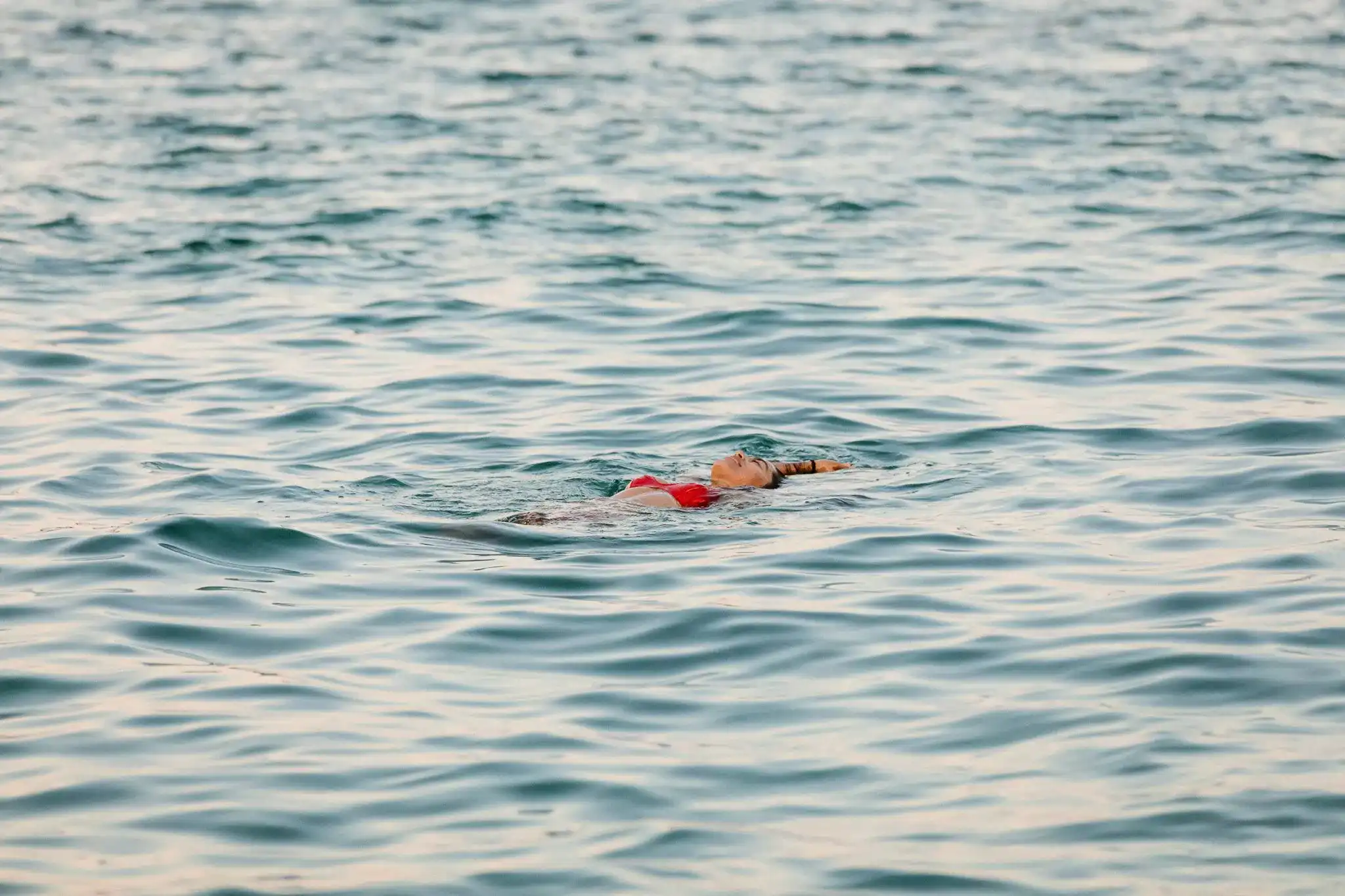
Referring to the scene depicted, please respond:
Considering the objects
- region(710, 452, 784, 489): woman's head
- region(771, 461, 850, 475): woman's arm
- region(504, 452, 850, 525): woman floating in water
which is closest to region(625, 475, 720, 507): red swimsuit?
region(504, 452, 850, 525): woman floating in water

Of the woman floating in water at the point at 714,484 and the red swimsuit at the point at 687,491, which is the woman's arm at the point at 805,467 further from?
the red swimsuit at the point at 687,491

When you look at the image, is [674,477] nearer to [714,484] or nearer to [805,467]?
[714,484]

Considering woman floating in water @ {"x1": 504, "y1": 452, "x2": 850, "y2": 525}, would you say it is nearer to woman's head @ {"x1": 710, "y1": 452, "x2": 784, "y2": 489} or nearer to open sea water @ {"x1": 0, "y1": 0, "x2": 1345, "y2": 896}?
woman's head @ {"x1": 710, "y1": 452, "x2": 784, "y2": 489}

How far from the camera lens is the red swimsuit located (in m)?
10.5

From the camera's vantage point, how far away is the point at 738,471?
10727 millimetres

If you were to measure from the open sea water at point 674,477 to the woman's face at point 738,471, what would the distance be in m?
0.32

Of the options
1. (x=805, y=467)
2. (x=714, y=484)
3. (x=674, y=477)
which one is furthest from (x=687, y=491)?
(x=805, y=467)

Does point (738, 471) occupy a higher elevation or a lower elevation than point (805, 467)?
higher

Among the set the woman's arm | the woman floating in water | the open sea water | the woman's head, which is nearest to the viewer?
the open sea water

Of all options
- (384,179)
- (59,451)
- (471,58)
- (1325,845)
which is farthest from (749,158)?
(1325,845)

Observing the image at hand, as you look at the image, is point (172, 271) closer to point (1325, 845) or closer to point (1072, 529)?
point (1072, 529)

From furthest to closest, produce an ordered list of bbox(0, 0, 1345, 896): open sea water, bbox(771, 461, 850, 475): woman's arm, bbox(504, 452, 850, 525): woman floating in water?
1. bbox(771, 461, 850, 475): woman's arm
2. bbox(504, 452, 850, 525): woman floating in water
3. bbox(0, 0, 1345, 896): open sea water

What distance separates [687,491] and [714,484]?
381 millimetres

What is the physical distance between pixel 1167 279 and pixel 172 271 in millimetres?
9692
